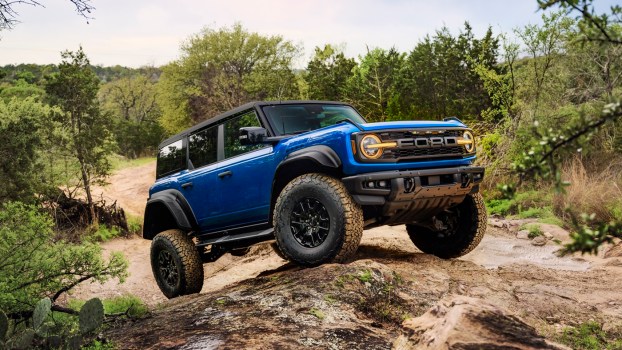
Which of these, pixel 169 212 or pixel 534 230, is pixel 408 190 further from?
pixel 534 230

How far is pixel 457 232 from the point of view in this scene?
707cm

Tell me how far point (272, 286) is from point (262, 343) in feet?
5.28

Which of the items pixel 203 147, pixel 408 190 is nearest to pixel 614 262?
pixel 408 190

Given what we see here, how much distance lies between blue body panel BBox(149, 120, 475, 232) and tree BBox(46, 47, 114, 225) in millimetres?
12227

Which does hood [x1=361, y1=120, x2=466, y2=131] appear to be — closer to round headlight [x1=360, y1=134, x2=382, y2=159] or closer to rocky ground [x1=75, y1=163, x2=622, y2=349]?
round headlight [x1=360, y1=134, x2=382, y2=159]

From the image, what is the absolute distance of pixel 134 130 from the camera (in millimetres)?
46219

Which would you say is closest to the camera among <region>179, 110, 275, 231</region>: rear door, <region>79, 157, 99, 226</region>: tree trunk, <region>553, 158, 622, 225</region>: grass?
<region>179, 110, 275, 231</region>: rear door

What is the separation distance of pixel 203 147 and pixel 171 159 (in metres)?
0.95

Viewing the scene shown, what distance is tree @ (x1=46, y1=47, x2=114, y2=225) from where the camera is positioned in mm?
19297

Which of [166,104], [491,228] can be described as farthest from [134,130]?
[491,228]

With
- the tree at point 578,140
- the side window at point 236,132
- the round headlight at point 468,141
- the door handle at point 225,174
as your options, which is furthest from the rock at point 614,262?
the tree at point 578,140

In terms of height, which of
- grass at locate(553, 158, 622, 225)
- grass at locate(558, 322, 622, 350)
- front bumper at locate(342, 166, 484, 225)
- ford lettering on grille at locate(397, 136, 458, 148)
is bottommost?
grass at locate(558, 322, 622, 350)

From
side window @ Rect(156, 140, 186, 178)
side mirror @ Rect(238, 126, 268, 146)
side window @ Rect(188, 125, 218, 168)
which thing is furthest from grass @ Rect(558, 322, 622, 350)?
side window @ Rect(156, 140, 186, 178)

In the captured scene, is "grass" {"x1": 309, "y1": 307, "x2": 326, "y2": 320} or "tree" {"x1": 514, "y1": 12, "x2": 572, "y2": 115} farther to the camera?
"tree" {"x1": 514, "y1": 12, "x2": 572, "y2": 115}
